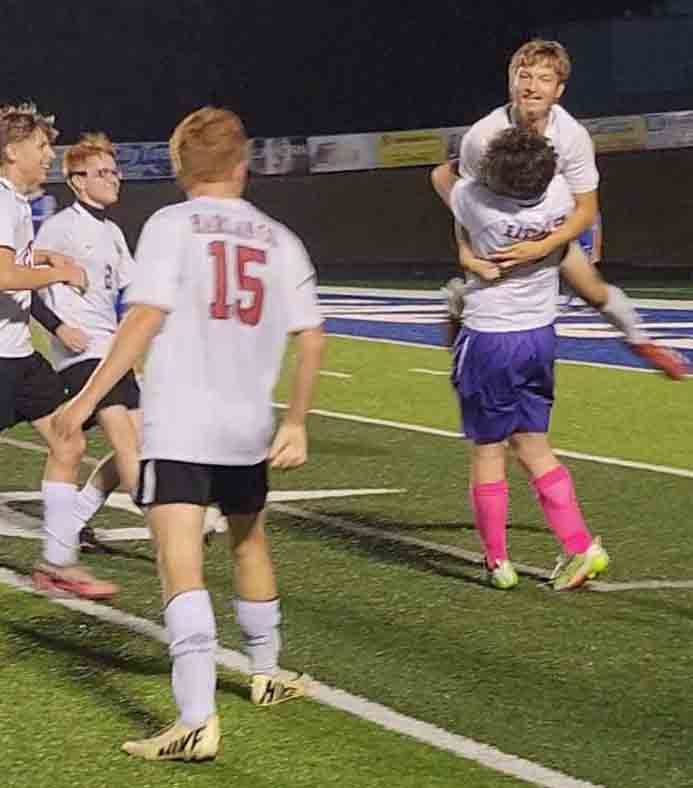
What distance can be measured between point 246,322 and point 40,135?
2.59m

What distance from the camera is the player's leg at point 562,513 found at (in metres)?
7.22

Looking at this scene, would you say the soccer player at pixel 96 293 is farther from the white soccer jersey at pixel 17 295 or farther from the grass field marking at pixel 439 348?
the grass field marking at pixel 439 348

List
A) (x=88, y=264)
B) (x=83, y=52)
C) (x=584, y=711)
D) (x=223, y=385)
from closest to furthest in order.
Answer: (x=223, y=385), (x=584, y=711), (x=88, y=264), (x=83, y=52)

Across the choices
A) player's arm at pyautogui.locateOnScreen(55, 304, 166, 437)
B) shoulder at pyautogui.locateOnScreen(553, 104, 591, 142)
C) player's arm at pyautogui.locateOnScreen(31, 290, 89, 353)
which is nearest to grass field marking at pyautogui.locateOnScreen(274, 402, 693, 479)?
shoulder at pyautogui.locateOnScreen(553, 104, 591, 142)

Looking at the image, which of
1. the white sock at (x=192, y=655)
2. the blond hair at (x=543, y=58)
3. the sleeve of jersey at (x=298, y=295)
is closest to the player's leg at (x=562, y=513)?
the blond hair at (x=543, y=58)

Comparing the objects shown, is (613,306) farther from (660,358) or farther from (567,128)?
(567,128)

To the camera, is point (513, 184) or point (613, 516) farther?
point (613, 516)

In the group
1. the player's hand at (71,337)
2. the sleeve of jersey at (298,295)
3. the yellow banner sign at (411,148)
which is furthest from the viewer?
the yellow banner sign at (411,148)

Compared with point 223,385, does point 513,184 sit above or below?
above

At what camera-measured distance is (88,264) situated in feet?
25.3

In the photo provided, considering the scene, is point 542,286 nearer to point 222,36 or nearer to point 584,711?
point 584,711

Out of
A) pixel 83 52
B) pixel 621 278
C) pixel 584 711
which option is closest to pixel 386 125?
pixel 83 52

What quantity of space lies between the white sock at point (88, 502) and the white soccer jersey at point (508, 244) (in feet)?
5.11

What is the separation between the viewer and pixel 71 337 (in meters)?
7.58
